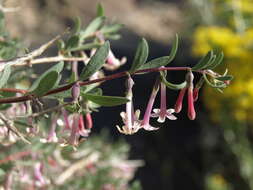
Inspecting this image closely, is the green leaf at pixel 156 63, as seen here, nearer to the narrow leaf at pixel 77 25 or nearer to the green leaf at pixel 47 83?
the green leaf at pixel 47 83

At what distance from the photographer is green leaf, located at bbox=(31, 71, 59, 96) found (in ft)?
2.04

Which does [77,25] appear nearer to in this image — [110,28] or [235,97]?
[110,28]

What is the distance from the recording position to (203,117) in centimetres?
397

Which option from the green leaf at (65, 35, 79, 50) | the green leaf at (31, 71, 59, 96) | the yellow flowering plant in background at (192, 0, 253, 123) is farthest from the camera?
the yellow flowering plant in background at (192, 0, 253, 123)

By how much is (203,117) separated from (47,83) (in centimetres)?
342

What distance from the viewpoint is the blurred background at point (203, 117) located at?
3.36 meters

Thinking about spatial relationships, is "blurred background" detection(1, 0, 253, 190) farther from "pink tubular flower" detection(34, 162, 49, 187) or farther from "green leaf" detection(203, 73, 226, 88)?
"green leaf" detection(203, 73, 226, 88)

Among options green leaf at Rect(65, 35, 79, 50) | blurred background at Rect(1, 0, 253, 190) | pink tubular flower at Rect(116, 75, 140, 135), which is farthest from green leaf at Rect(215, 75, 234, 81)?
blurred background at Rect(1, 0, 253, 190)

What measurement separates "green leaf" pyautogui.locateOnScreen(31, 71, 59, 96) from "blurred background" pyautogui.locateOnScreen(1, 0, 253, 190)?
2.42 m

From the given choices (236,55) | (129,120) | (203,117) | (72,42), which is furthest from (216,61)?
(203,117)

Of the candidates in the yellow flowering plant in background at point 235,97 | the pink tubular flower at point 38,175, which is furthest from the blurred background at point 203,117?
the pink tubular flower at point 38,175

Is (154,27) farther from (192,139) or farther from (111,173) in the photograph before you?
(111,173)

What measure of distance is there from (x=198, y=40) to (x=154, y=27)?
311 centimetres

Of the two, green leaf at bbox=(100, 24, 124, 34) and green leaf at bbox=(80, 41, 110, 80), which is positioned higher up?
green leaf at bbox=(100, 24, 124, 34)
